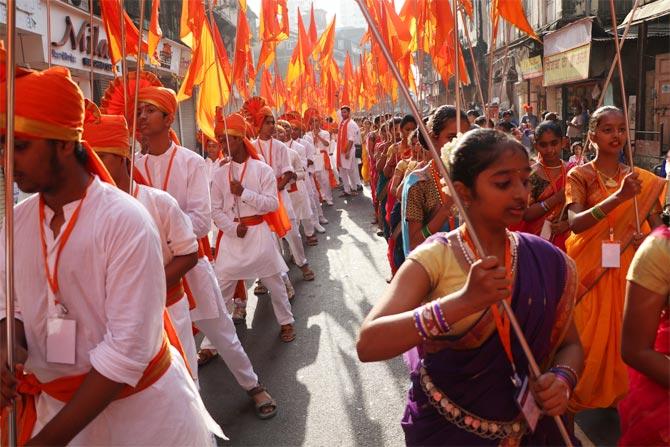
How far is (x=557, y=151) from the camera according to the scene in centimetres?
427

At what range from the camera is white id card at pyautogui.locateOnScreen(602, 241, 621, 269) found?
351 centimetres

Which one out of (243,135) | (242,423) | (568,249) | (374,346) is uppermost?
(243,135)

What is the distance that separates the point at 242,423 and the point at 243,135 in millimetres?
2519

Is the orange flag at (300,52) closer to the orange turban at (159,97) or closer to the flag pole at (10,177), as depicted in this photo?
the orange turban at (159,97)

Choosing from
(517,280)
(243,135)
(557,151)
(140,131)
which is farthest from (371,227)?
(517,280)

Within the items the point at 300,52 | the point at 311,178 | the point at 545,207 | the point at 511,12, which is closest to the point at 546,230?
the point at 545,207

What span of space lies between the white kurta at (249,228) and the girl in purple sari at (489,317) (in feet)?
10.9

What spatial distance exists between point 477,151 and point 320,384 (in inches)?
113

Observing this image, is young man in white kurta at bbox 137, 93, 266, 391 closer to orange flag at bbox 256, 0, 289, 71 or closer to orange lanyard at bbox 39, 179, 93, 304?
orange lanyard at bbox 39, 179, 93, 304

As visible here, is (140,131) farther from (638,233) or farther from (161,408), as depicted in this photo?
(638,233)

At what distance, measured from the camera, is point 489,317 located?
5.95 feet

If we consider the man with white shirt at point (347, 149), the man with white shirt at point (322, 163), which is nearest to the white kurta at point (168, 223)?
the man with white shirt at point (322, 163)

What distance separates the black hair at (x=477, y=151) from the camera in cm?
185

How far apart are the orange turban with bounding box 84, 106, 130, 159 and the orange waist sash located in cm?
123
